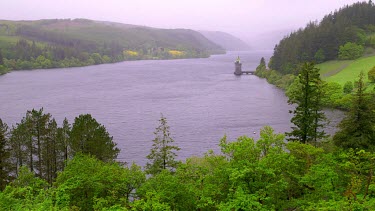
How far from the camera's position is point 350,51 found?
155 m

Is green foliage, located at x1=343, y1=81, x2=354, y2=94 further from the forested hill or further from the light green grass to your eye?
the forested hill

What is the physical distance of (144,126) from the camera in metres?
89.8

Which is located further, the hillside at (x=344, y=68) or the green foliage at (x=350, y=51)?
the green foliage at (x=350, y=51)

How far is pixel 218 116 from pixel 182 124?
1436cm

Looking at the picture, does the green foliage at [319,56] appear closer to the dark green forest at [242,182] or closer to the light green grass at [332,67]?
the light green grass at [332,67]

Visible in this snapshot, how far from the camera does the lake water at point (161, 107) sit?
8085cm

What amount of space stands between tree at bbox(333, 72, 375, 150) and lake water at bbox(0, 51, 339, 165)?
123 ft

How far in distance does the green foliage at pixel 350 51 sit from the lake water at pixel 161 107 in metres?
35.6

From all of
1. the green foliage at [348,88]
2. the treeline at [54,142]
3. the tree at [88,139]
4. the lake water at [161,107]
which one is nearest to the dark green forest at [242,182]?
the tree at [88,139]

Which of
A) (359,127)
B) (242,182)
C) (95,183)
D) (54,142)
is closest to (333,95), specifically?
(359,127)

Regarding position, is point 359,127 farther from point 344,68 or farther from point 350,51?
point 350,51

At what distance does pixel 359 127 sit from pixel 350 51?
444 feet

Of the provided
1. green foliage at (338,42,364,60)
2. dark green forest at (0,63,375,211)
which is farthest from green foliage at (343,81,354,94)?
dark green forest at (0,63,375,211)

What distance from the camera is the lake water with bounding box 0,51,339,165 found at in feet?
265
